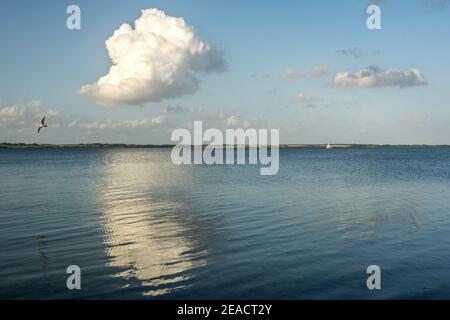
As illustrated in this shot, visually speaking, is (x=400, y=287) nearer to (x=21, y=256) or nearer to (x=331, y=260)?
(x=331, y=260)

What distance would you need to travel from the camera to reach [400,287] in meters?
14.5

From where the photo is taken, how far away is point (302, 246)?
19.8 metres

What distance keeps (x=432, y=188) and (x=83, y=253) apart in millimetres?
38679

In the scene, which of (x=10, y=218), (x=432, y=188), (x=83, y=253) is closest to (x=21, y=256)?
(x=83, y=253)
